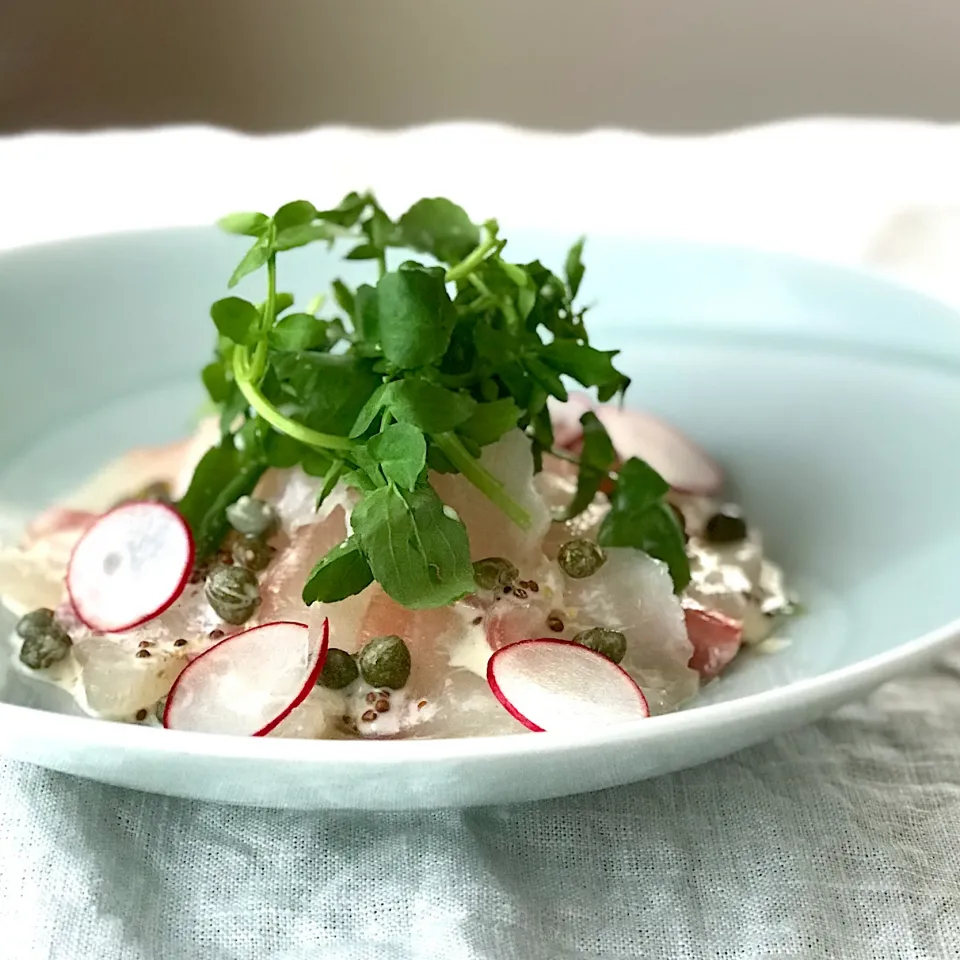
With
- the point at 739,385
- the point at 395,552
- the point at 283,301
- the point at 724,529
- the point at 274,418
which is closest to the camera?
the point at 395,552

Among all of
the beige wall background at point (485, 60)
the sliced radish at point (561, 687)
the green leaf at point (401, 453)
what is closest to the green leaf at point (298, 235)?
the green leaf at point (401, 453)

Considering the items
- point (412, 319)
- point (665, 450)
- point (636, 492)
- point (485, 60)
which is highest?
point (412, 319)

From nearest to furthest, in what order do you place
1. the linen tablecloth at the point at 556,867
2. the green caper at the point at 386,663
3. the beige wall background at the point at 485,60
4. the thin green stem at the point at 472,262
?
the linen tablecloth at the point at 556,867 < the green caper at the point at 386,663 < the thin green stem at the point at 472,262 < the beige wall background at the point at 485,60

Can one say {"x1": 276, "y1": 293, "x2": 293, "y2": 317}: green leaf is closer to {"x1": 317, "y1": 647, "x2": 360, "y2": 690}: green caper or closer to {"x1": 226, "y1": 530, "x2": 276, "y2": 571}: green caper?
{"x1": 226, "y1": 530, "x2": 276, "y2": 571}: green caper

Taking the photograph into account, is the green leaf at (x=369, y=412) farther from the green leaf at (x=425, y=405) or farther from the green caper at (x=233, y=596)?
the green caper at (x=233, y=596)

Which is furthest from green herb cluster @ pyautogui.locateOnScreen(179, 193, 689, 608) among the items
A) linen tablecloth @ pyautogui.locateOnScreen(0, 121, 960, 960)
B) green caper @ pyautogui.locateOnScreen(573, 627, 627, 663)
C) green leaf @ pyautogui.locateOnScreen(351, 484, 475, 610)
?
linen tablecloth @ pyautogui.locateOnScreen(0, 121, 960, 960)

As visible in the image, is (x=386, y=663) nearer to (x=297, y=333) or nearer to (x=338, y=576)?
(x=338, y=576)

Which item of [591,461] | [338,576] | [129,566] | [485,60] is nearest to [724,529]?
[591,461]
